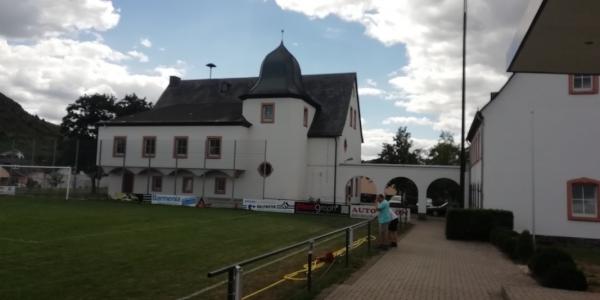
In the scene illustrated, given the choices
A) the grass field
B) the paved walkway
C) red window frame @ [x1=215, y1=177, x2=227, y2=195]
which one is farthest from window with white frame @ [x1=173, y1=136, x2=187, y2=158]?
the paved walkway

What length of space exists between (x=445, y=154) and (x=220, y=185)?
Result: 35.9 meters

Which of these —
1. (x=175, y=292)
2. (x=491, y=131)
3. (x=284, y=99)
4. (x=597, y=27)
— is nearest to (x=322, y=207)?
(x=284, y=99)

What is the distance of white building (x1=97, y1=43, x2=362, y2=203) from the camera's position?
3975cm

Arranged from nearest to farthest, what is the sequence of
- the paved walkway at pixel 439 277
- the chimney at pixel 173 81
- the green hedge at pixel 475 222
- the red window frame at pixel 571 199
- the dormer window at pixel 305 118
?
the paved walkway at pixel 439 277 < the green hedge at pixel 475 222 < the red window frame at pixel 571 199 < the dormer window at pixel 305 118 < the chimney at pixel 173 81

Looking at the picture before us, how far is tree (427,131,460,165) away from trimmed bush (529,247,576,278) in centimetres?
5602

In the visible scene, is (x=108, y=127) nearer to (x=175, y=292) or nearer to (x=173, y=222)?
(x=173, y=222)

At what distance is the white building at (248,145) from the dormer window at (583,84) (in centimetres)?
1982

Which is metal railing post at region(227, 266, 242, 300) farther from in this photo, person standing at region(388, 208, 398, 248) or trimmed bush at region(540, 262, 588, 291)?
person standing at region(388, 208, 398, 248)

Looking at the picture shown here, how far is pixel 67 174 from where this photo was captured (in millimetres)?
43094

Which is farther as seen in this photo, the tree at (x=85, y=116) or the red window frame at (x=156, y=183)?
the tree at (x=85, y=116)

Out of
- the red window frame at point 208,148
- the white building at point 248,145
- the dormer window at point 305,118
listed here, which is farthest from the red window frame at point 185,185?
the dormer window at point 305,118

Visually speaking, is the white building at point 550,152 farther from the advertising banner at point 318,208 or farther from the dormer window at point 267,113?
the dormer window at point 267,113

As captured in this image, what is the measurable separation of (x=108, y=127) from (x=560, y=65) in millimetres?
41542

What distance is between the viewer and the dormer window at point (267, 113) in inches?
1587
